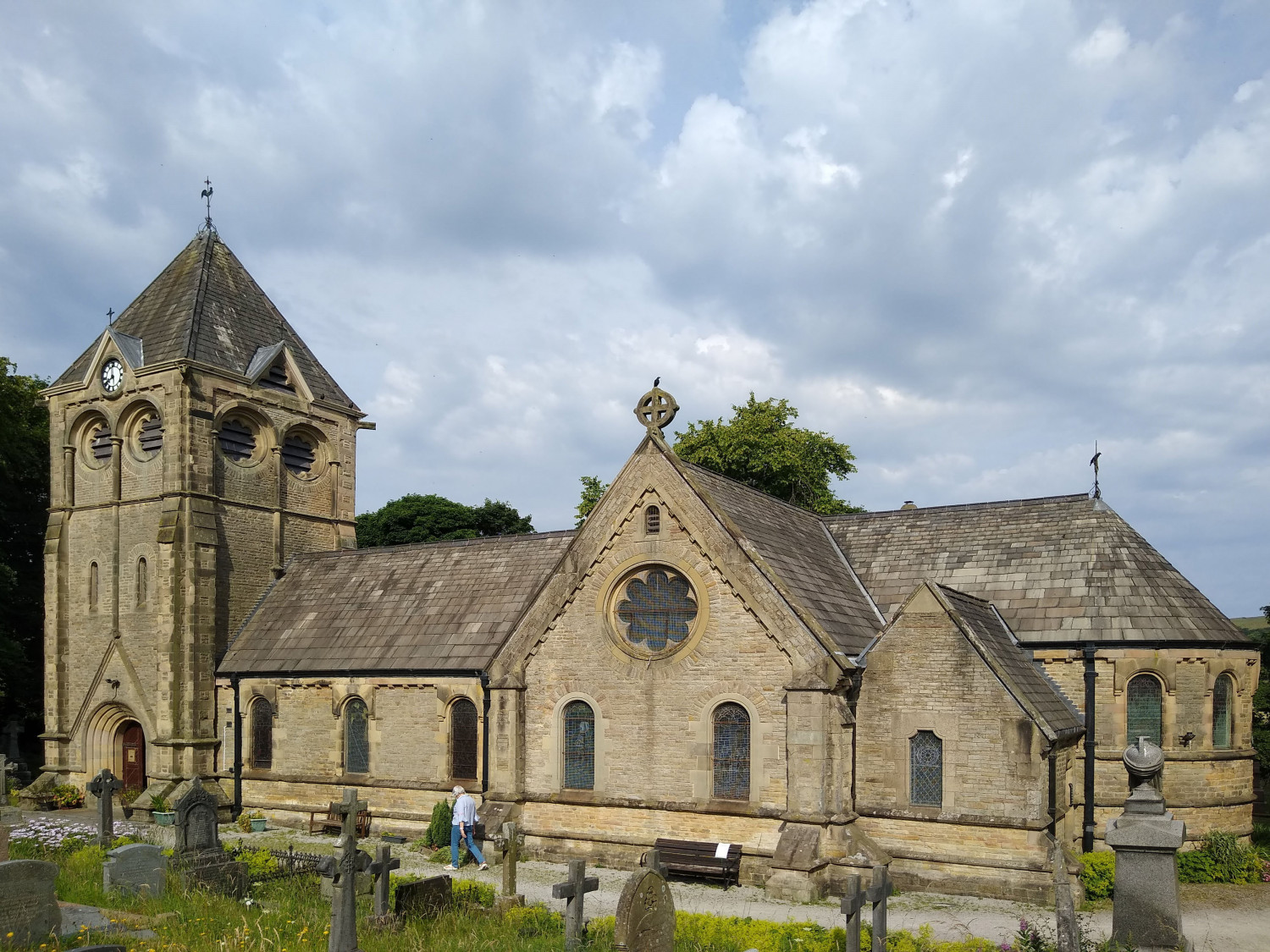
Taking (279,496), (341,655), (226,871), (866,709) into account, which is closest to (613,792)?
(866,709)

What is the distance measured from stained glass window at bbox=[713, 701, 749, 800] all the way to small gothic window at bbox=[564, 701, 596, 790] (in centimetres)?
296

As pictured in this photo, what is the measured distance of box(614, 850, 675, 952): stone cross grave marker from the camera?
553 inches

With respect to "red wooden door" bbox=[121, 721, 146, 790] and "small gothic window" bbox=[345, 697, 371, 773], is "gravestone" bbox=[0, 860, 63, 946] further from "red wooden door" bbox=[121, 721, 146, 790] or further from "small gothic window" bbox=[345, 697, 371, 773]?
"red wooden door" bbox=[121, 721, 146, 790]

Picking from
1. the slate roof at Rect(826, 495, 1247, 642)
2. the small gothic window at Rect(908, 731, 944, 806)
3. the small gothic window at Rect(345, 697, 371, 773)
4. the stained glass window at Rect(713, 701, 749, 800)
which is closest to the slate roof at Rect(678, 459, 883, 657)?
the slate roof at Rect(826, 495, 1247, 642)

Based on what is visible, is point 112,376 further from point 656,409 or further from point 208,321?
point 656,409

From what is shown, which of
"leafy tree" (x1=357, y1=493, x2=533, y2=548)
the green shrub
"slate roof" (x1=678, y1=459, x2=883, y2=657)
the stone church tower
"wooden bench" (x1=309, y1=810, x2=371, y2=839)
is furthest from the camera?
"leafy tree" (x1=357, y1=493, x2=533, y2=548)

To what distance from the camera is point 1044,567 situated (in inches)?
998

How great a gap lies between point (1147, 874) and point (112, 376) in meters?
31.5

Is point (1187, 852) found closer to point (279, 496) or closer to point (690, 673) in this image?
point (690, 673)

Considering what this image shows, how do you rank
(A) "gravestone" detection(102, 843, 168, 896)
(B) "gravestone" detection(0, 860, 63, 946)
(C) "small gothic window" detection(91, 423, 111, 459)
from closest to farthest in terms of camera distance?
(B) "gravestone" detection(0, 860, 63, 946)
(A) "gravestone" detection(102, 843, 168, 896)
(C) "small gothic window" detection(91, 423, 111, 459)

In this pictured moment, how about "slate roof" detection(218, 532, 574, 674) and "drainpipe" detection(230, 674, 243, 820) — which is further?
"drainpipe" detection(230, 674, 243, 820)

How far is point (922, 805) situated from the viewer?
20578 mm

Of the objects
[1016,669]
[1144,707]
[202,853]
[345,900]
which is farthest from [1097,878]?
[202,853]

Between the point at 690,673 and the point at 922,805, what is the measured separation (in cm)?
523
